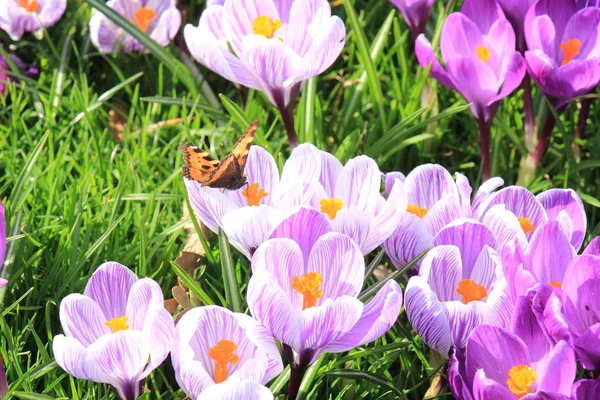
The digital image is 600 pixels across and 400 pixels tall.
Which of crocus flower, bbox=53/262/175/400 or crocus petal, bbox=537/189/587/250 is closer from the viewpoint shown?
crocus flower, bbox=53/262/175/400

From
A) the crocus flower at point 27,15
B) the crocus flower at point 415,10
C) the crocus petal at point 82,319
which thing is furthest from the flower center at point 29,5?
the crocus petal at point 82,319

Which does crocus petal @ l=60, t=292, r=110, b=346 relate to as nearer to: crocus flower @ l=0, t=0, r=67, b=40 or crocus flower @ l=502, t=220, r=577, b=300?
crocus flower @ l=502, t=220, r=577, b=300

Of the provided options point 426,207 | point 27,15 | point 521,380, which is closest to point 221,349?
point 521,380

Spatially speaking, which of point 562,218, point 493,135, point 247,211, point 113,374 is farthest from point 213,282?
point 493,135

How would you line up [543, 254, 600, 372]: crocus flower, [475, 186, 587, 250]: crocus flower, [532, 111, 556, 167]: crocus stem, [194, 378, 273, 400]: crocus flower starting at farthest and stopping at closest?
[532, 111, 556, 167]: crocus stem, [475, 186, 587, 250]: crocus flower, [543, 254, 600, 372]: crocus flower, [194, 378, 273, 400]: crocus flower

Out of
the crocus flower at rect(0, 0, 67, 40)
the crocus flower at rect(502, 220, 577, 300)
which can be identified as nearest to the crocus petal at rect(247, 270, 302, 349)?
the crocus flower at rect(502, 220, 577, 300)

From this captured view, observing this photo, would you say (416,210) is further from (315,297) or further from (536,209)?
(315,297)

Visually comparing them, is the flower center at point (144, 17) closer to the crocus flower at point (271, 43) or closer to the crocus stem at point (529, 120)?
the crocus flower at point (271, 43)

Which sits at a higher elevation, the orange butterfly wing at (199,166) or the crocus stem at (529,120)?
the orange butterfly wing at (199,166)
